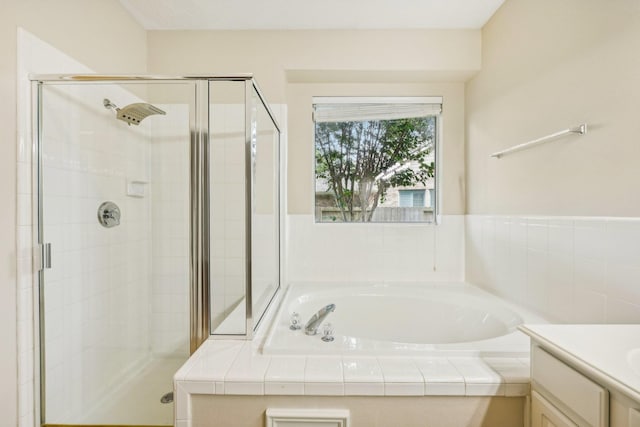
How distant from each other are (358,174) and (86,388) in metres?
2.11

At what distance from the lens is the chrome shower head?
5.48 ft

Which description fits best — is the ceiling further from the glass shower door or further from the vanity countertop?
the vanity countertop

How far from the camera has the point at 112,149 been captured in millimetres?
1707

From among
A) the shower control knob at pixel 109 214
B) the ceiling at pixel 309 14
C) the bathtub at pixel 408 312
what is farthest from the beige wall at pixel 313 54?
the bathtub at pixel 408 312

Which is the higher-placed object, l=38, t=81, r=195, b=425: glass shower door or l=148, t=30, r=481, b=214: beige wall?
l=148, t=30, r=481, b=214: beige wall

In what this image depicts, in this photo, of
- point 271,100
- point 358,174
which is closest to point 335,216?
point 358,174

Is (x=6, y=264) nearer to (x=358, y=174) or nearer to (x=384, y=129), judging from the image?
(x=358, y=174)

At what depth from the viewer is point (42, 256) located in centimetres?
138

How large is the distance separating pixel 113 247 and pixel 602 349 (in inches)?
80.7

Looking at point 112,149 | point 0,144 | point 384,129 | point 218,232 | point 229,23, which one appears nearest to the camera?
point 0,144

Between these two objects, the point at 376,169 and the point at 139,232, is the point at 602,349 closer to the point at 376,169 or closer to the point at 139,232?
the point at 376,169

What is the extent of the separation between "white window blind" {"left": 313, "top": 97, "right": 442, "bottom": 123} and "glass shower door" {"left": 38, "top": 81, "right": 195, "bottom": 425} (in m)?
1.22

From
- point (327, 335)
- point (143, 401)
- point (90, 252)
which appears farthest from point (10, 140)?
point (327, 335)

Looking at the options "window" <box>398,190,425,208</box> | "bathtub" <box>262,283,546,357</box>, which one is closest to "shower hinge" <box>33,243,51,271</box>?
"bathtub" <box>262,283,546,357</box>
